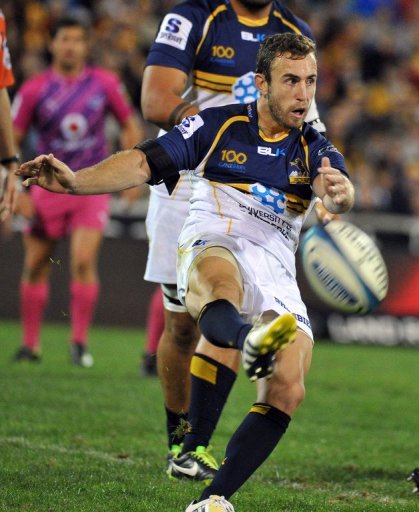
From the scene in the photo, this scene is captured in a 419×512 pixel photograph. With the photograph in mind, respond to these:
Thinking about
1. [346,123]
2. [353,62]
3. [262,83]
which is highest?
[262,83]

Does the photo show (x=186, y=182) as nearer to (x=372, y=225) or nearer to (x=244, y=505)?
(x=244, y=505)

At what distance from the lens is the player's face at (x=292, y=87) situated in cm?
430

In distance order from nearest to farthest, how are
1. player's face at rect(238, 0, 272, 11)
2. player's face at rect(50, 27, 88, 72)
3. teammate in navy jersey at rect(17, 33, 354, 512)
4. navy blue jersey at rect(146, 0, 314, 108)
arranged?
1. teammate in navy jersey at rect(17, 33, 354, 512)
2. navy blue jersey at rect(146, 0, 314, 108)
3. player's face at rect(238, 0, 272, 11)
4. player's face at rect(50, 27, 88, 72)

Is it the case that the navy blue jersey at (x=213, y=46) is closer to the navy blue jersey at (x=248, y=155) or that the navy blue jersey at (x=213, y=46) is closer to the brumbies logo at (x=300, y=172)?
the navy blue jersey at (x=248, y=155)

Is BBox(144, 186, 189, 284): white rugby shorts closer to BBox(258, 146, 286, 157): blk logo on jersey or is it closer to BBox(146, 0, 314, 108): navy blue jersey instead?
BBox(146, 0, 314, 108): navy blue jersey

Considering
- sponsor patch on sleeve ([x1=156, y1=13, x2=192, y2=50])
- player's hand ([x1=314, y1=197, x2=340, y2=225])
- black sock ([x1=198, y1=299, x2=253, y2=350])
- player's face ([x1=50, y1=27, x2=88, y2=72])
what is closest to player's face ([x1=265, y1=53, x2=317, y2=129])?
player's hand ([x1=314, y1=197, x2=340, y2=225])

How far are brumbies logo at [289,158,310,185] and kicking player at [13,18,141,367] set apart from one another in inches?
190

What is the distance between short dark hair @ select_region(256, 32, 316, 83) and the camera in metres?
4.32

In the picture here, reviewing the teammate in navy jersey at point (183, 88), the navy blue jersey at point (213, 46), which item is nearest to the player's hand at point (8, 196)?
the teammate in navy jersey at point (183, 88)

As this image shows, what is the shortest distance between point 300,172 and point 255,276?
1.71ft

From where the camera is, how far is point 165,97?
5160mm

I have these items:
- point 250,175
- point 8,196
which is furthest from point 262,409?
point 8,196

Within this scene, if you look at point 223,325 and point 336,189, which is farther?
point 336,189

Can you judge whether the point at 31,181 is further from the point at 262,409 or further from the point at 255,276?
the point at 262,409
